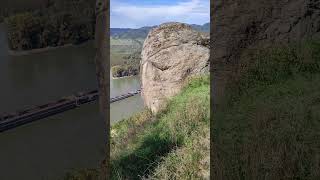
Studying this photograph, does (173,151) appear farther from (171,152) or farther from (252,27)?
(252,27)

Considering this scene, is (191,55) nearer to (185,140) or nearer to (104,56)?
(185,140)

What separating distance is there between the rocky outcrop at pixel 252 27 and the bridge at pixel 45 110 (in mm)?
3818

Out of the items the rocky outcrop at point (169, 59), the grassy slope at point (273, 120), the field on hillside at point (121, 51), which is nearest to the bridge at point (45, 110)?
the grassy slope at point (273, 120)

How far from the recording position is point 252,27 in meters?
8.27

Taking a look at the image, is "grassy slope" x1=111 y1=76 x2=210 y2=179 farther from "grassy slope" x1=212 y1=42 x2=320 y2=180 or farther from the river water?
the river water

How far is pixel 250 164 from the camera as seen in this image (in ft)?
15.6

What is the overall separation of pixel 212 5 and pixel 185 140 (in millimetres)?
3495

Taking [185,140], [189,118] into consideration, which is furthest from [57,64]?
[189,118]

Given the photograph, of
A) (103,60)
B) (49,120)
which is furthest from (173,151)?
(49,120)

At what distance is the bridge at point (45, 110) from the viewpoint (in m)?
3.38

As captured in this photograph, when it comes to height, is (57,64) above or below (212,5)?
below

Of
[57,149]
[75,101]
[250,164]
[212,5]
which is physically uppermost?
[212,5]

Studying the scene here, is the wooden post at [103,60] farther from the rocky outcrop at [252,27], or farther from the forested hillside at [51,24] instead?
the rocky outcrop at [252,27]

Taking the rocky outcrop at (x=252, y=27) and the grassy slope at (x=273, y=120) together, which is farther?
the rocky outcrop at (x=252, y=27)
